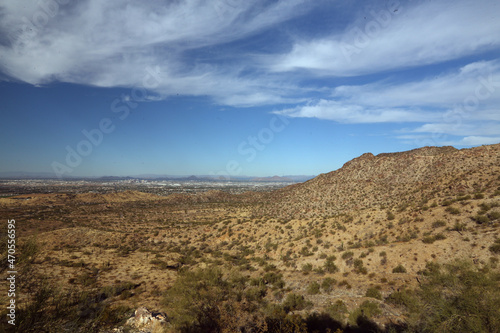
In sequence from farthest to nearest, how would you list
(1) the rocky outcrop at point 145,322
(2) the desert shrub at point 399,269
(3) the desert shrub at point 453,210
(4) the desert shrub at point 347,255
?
(3) the desert shrub at point 453,210 < (4) the desert shrub at point 347,255 < (2) the desert shrub at point 399,269 < (1) the rocky outcrop at point 145,322

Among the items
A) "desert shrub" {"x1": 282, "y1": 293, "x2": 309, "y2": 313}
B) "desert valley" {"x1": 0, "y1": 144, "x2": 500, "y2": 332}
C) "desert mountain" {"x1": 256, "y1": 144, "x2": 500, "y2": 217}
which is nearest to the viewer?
"desert valley" {"x1": 0, "y1": 144, "x2": 500, "y2": 332}

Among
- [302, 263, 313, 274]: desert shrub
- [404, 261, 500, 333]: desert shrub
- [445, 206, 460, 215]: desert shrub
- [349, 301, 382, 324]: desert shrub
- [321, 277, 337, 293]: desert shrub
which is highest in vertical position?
[445, 206, 460, 215]: desert shrub

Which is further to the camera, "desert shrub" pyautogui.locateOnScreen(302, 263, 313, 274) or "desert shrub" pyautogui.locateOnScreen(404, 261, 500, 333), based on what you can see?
"desert shrub" pyautogui.locateOnScreen(302, 263, 313, 274)

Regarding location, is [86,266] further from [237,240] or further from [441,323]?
[441,323]

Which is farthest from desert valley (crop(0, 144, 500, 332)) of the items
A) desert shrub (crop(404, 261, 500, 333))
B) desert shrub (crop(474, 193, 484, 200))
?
desert shrub (crop(474, 193, 484, 200))

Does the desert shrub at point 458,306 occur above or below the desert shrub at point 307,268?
above

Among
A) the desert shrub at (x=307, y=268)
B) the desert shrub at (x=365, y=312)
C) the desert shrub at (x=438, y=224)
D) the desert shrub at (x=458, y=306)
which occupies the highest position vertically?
the desert shrub at (x=438, y=224)

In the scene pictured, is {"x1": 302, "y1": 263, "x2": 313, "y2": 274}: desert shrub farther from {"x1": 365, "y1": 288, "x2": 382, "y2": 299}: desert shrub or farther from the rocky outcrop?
the rocky outcrop

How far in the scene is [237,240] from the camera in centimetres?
2911

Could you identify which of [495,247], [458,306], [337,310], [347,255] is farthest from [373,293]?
[495,247]

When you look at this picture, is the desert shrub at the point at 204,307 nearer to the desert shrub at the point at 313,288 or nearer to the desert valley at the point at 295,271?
the desert valley at the point at 295,271

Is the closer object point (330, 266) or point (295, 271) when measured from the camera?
point (330, 266)

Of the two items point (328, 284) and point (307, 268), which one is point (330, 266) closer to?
point (307, 268)

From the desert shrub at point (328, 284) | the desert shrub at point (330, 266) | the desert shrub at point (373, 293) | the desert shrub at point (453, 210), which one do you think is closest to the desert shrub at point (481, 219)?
the desert shrub at point (453, 210)
